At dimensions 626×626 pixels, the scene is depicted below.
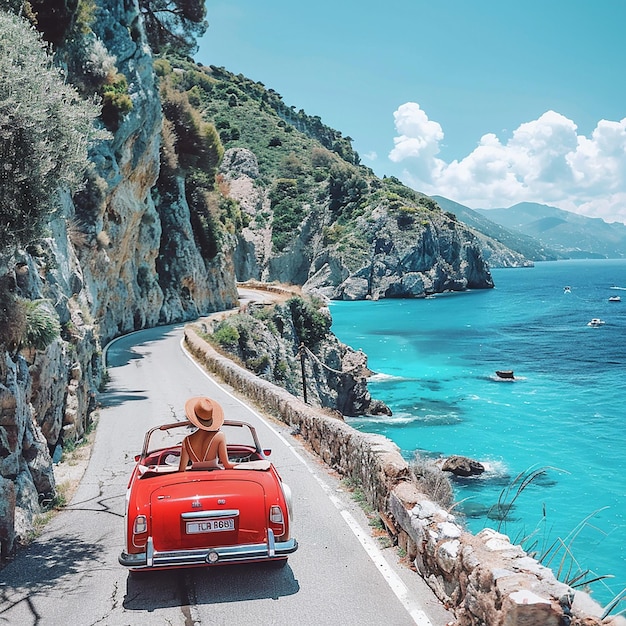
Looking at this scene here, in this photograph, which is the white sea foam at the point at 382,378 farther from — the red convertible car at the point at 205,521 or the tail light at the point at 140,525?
the tail light at the point at 140,525

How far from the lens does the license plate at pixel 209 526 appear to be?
17.1 ft

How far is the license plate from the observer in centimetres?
520

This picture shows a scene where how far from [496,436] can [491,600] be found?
89.1 ft

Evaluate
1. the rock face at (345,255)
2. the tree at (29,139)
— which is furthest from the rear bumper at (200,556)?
the rock face at (345,255)

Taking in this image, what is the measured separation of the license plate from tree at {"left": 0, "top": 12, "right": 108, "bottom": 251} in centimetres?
394

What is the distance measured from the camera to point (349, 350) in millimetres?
42562

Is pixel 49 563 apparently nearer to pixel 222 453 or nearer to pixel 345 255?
pixel 222 453

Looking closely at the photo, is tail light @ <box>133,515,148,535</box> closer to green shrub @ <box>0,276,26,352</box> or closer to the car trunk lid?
the car trunk lid

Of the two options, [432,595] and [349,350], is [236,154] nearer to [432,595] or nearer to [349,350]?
[349,350]

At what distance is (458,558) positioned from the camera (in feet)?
15.8

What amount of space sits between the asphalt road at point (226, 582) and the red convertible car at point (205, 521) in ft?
1.32

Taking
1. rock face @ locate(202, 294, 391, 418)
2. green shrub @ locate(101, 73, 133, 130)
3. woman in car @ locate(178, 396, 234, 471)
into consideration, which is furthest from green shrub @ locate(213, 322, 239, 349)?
woman in car @ locate(178, 396, 234, 471)

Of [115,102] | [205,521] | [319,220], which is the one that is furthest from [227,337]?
[319,220]

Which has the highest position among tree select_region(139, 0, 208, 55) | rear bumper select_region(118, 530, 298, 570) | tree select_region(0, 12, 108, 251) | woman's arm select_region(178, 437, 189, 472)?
tree select_region(139, 0, 208, 55)
